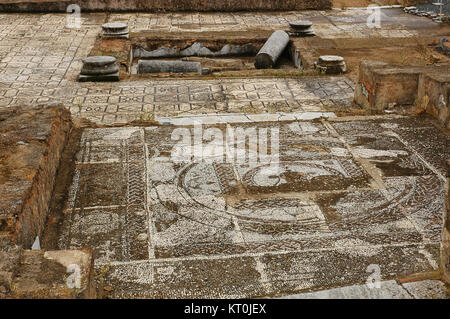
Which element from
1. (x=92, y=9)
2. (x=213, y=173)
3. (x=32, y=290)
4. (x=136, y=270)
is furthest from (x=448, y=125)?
(x=92, y=9)

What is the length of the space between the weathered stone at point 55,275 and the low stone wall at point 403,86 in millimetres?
3922

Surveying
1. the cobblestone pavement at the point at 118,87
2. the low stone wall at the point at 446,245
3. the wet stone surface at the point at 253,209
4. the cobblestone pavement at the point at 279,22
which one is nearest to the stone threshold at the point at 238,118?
the cobblestone pavement at the point at 118,87

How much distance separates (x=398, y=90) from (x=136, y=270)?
3.89m

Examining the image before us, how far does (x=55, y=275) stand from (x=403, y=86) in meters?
4.48

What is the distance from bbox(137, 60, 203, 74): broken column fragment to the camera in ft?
27.8

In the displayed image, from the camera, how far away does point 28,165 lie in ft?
12.4

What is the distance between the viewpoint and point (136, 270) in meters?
3.24

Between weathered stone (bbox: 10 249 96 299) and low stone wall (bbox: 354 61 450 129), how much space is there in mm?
3922

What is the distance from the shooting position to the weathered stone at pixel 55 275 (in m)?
2.56

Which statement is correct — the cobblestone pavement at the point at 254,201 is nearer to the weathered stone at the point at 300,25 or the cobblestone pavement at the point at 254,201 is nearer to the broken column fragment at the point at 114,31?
the broken column fragment at the point at 114,31

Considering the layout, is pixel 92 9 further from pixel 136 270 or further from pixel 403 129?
pixel 136 270

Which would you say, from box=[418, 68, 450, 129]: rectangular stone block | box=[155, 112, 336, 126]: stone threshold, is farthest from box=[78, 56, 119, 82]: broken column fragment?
box=[418, 68, 450, 129]: rectangular stone block
